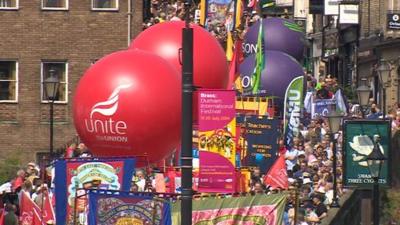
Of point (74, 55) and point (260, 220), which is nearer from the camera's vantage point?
point (260, 220)

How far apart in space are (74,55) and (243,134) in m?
18.4

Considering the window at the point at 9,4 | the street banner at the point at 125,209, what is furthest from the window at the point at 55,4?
the street banner at the point at 125,209

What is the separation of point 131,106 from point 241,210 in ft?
10.0

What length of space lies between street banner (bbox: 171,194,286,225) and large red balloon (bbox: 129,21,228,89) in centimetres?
459

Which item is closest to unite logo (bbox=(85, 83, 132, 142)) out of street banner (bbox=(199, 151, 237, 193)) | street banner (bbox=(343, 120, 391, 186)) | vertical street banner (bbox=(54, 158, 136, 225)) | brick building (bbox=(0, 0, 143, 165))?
vertical street banner (bbox=(54, 158, 136, 225))

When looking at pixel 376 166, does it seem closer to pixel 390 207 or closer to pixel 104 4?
pixel 390 207

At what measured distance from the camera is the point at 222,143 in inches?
851

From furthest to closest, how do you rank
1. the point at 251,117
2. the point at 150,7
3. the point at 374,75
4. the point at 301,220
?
the point at 374,75 < the point at 150,7 < the point at 251,117 < the point at 301,220

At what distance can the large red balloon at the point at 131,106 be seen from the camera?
69.1ft

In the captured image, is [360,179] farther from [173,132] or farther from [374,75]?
[374,75]

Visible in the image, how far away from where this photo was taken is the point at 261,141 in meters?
26.6

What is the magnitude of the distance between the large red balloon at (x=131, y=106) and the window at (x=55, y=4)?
868 inches

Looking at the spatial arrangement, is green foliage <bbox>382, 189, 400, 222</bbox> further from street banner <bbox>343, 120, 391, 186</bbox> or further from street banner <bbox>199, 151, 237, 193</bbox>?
street banner <bbox>199, 151, 237, 193</bbox>

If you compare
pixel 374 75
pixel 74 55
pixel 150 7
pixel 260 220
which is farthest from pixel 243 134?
pixel 374 75
